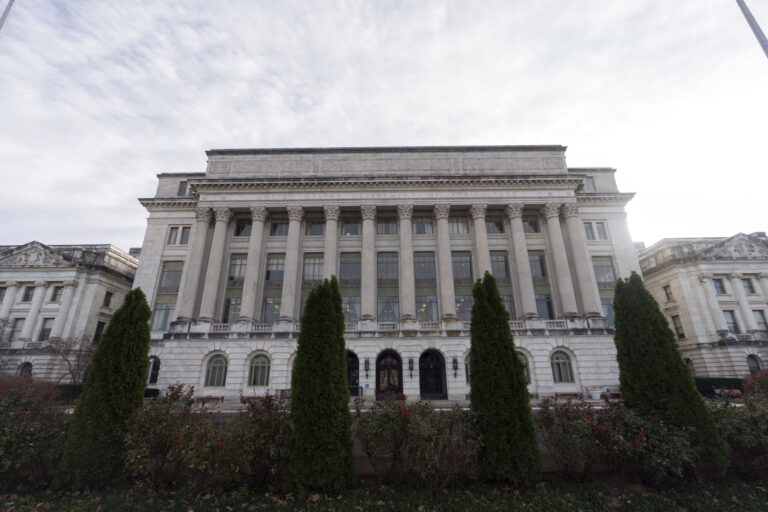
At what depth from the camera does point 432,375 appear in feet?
105

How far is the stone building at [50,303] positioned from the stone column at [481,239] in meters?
41.4

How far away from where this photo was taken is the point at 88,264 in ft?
144

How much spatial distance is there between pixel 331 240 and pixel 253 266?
25.9ft

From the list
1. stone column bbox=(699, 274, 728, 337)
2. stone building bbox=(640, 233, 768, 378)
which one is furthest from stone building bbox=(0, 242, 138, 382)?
stone column bbox=(699, 274, 728, 337)

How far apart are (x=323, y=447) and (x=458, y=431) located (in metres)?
3.93

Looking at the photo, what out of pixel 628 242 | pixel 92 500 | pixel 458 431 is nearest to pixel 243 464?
pixel 92 500

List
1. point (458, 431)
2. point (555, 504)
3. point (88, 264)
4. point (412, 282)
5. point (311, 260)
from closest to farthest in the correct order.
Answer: point (555, 504)
point (458, 431)
point (412, 282)
point (311, 260)
point (88, 264)

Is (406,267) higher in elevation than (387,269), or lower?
lower

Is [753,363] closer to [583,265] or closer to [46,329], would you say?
[583,265]

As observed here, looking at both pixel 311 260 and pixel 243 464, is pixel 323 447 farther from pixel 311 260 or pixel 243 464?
pixel 311 260

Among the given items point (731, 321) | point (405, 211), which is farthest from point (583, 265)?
point (731, 321)

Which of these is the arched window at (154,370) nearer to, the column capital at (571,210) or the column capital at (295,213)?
the column capital at (295,213)

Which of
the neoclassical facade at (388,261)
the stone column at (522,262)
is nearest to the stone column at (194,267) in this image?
the neoclassical facade at (388,261)

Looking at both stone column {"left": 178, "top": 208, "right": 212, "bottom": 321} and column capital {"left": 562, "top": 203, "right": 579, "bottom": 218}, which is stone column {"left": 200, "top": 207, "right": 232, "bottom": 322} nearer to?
stone column {"left": 178, "top": 208, "right": 212, "bottom": 321}
